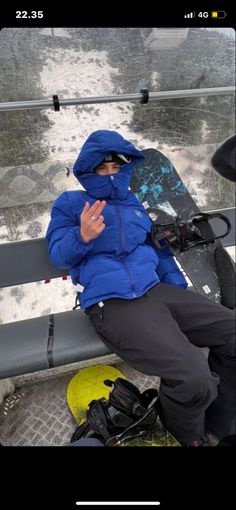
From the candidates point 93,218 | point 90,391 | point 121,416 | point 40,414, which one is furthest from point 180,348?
point 40,414

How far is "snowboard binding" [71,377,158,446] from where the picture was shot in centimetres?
154

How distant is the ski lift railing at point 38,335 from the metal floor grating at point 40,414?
0.46 metres

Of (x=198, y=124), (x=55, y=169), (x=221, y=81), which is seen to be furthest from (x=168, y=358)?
(x=221, y=81)

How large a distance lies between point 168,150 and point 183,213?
0.55 meters

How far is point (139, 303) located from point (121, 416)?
57cm

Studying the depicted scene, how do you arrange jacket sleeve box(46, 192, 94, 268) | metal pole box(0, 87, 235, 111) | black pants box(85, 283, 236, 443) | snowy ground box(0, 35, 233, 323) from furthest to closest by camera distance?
snowy ground box(0, 35, 233, 323) → metal pole box(0, 87, 235, 111) → jacket sleeve box(46, 192, 94, 268) → black pants box(85, 283, 236, 443)

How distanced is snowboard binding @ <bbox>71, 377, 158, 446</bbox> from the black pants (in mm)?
93

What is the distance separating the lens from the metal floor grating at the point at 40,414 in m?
1.76

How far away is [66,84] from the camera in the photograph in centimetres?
212

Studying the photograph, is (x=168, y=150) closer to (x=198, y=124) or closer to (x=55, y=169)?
(x=198, y=124)
